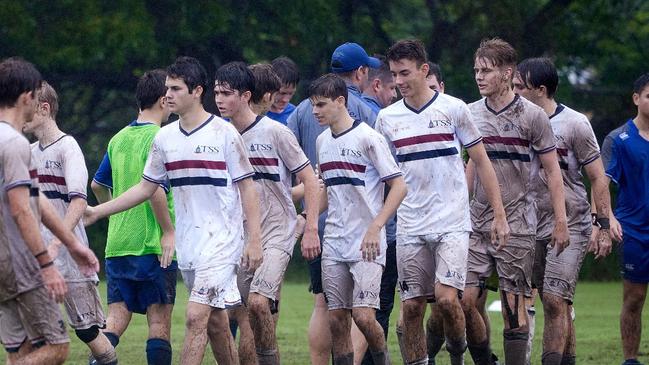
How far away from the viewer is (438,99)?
8.95 m

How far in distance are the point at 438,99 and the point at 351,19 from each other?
53.2ft

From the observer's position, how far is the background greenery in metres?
23.8

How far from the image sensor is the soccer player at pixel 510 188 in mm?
9227

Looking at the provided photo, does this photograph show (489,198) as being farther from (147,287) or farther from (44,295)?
(44,295)

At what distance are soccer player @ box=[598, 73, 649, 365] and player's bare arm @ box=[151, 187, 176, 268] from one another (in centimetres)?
362

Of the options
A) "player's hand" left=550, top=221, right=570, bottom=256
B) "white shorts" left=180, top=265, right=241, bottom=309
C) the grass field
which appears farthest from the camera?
the grass field

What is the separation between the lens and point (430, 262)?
8969mm

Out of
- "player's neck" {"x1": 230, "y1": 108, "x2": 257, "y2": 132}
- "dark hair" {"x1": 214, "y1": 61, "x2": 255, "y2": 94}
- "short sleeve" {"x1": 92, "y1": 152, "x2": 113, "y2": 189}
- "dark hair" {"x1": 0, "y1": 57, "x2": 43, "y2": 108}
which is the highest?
"dark hair" {"x1": 214, "y1": 61, "x2": 255, "y2": 94}

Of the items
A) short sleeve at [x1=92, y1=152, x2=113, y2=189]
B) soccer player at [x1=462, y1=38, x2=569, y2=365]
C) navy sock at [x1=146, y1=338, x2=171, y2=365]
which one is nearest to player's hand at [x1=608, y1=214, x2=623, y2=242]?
soccer player at [x1=462, y1=38, x2=569, y2=365]

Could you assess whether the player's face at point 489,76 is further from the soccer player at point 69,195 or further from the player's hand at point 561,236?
the soccer player at point 69,195

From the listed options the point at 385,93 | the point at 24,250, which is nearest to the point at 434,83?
the point at 385,93

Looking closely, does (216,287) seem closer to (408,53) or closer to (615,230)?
(408,53)

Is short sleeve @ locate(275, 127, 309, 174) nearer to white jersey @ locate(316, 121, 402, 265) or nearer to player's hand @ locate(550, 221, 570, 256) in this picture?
white jersey @ locate(316, 121, 402, 265)

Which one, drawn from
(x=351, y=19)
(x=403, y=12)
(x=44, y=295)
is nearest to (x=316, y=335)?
(x=44, y=295)
